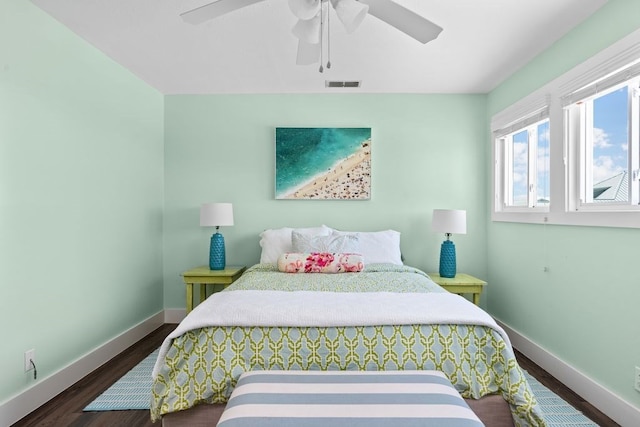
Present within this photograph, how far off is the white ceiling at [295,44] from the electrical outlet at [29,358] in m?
2.14

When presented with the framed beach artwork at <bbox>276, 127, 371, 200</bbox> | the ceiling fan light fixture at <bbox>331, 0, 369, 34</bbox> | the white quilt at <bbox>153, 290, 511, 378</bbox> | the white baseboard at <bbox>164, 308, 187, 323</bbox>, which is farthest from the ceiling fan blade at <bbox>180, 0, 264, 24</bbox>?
the white baseboard at <bbox>164, 308, 187, 323</bbox>

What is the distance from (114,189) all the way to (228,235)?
47.7 inches

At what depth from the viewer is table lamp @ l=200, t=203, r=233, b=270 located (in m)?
3.54

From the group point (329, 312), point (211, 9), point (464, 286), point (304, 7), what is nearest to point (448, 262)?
point (464, 286)

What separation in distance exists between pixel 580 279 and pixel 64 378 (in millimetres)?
3536

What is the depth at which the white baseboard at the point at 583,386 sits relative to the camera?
80.0 inches

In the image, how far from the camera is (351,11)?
1.64 metres

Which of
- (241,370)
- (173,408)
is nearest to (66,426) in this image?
(173,408)

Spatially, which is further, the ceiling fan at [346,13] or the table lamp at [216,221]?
the table lamp at [216,221]

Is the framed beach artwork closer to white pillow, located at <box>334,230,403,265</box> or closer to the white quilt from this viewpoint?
white pillow, located at <box>334,230,403,265</box>

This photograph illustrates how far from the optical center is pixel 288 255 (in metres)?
3.16

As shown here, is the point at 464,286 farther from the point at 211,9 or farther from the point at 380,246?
the point at 211,9

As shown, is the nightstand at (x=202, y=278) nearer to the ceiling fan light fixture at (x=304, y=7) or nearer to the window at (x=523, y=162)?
the ceiling fan light fixture at (x=304, y=7)

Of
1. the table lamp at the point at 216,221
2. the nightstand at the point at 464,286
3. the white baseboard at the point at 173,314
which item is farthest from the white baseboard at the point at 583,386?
the white baseboard at the point at 173,314
